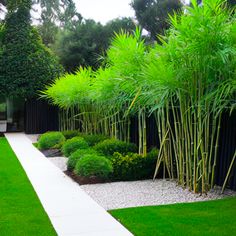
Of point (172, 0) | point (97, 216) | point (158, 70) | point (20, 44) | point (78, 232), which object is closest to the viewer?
point (78, 232)

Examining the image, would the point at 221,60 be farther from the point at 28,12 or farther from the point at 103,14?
the point at 103,14

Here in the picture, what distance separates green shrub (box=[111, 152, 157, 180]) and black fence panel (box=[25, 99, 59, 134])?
9289 mm

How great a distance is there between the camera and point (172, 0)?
22.3 m

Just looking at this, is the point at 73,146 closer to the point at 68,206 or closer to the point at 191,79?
the point at 68,206

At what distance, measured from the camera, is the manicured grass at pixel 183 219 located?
3.91m

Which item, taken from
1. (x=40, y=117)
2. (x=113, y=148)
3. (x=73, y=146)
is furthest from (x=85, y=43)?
(x=113, y=148)

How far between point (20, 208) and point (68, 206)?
59cm

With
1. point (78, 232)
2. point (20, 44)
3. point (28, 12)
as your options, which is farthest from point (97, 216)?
point (28, 12)

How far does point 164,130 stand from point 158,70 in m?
1.42

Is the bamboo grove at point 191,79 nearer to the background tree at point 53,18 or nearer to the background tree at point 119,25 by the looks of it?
the background tree at point 119,25

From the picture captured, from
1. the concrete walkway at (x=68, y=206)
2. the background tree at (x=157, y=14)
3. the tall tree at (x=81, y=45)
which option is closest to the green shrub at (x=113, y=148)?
the concrete walkway at (x=68, y=206)

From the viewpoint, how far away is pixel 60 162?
840 centimetres

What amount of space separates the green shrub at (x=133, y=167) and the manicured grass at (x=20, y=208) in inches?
59.1

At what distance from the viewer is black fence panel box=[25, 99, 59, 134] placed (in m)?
15.6
